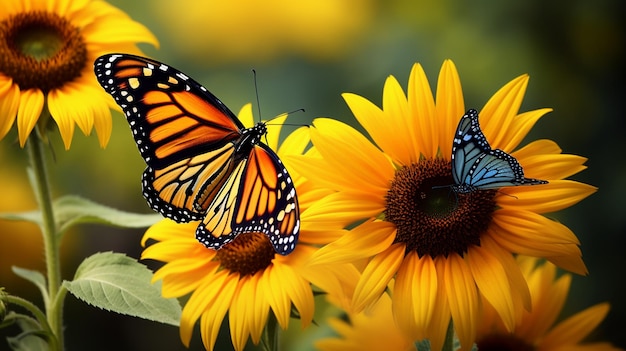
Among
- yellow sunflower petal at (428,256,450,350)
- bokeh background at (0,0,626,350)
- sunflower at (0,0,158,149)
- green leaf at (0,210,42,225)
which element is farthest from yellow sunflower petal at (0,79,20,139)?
bokeh background at (0,0,626,350)

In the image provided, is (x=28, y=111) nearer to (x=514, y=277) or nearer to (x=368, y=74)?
(x=514, y=277)

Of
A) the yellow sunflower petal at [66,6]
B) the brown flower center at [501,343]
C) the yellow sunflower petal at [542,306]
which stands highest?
the yellow sunflower petal at [66,6]

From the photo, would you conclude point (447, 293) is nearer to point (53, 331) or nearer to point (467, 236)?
point (467, 236)

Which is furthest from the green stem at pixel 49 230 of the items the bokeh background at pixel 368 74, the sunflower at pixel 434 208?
the bokeh background at pixel 368 74

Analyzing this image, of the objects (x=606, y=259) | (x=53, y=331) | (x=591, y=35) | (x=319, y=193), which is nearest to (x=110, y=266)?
(x=53, y=331)

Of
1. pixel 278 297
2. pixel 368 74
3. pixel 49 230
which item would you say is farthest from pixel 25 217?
pixel 368 74

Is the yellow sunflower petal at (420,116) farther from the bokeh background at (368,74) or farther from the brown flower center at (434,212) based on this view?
the bokeh background at (368,74)

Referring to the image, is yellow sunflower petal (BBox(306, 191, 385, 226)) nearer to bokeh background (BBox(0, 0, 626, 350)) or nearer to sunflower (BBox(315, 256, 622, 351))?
sunflower (BBox(315, 256, 622, 351))
